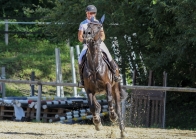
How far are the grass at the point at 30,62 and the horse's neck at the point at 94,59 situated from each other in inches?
525

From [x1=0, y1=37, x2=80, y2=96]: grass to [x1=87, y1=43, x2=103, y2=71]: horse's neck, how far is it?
13332 millimetres

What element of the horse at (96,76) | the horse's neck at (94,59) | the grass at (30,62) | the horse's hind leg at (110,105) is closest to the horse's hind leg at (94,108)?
the horse at (96,76)

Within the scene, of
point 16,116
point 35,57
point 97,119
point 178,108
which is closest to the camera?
point 97,119

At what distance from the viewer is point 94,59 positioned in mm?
12758

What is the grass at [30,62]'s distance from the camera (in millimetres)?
27297

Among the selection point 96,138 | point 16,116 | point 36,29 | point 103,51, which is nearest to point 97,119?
point 96,138

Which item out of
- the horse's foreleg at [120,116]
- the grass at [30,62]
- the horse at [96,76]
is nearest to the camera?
the horse at [96,76]

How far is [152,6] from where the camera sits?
18609mm

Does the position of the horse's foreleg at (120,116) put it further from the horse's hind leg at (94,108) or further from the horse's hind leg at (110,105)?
the horse's hind leg at (94,108)

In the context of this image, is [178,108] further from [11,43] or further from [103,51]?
[11,43]

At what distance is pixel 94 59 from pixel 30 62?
1689 cm

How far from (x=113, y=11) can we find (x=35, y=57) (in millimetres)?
10002

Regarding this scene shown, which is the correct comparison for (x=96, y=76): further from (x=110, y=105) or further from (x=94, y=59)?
(x=110, y=105)

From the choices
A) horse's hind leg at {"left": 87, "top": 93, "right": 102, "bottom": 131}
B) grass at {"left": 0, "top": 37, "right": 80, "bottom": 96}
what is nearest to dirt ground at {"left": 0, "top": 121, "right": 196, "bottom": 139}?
horse's hind leg at {"left": 87, "top": 93, "right": 102, "bottom": 131}
